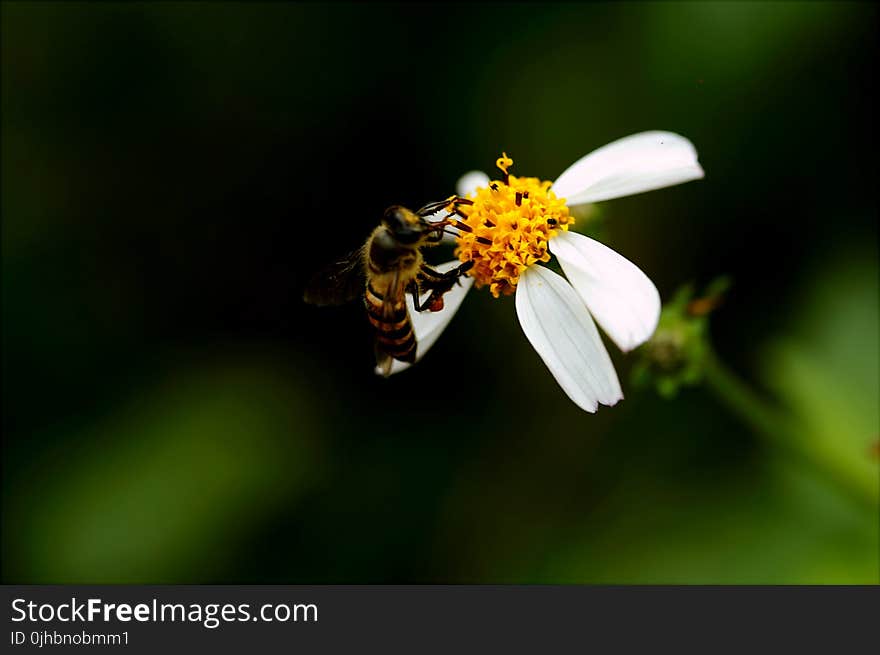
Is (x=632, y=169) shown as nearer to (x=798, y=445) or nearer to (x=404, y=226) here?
(x=404, y=226)

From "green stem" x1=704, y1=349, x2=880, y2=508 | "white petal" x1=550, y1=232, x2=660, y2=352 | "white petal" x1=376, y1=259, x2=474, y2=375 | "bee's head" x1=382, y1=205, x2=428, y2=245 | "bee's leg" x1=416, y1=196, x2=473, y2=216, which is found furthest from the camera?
"green stem" x1=704, y1=349, x2=880, y2=508

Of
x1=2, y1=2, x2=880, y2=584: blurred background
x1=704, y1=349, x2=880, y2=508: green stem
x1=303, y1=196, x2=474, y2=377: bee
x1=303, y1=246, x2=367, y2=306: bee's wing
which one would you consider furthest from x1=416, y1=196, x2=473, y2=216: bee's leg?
x1=2, y1=2, x2=880, y2=584: blurred background

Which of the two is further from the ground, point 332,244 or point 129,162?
point 129,162

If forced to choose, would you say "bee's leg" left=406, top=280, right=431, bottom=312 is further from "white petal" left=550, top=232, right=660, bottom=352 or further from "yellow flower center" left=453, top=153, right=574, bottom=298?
"white petal" left=550, top=232, right=660, bottom=352

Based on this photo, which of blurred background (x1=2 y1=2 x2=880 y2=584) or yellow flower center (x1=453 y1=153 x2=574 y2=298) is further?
blurred background (x1=2 y1=2 x2=880 y2=584)

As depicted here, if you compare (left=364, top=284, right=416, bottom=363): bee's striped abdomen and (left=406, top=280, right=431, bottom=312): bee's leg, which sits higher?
(left=406, top=280, right=431, bottom=312): bee's leg

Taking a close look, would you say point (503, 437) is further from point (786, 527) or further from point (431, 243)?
point (431, 243)

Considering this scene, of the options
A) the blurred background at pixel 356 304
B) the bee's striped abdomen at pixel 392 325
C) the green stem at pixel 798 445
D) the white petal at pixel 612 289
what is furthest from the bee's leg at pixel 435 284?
the blurred background at pixel 356 304

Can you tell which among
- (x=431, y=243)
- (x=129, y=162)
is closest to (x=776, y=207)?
(x=431, y=243)
